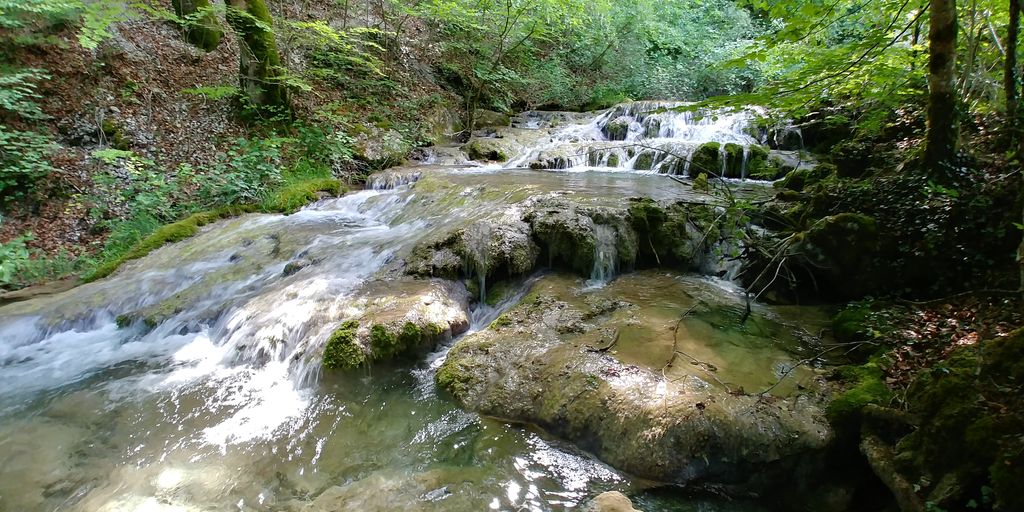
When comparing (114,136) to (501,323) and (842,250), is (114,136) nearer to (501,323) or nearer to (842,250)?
(501,323)

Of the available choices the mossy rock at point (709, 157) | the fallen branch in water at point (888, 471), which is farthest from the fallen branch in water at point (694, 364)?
the mossy rock at point (709, 157)

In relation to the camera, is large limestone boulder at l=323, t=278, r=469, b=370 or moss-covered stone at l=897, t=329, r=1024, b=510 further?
large limestone boulder at l=323, t=278, r=469, b=370

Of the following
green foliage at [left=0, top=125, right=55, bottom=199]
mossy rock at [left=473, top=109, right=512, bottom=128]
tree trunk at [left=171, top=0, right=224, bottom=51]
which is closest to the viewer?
green foliage at [left=0, top=125, right=55, bottom=199]

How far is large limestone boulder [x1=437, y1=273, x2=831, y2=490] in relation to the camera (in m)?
3.04

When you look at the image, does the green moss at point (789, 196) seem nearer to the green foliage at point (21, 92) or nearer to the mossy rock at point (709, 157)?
the mossy rock at point (709, 157)

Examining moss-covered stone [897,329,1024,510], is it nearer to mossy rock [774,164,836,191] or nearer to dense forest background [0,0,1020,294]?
dense forest background [0,0,1020,294]

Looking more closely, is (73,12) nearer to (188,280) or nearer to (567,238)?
(188,280)

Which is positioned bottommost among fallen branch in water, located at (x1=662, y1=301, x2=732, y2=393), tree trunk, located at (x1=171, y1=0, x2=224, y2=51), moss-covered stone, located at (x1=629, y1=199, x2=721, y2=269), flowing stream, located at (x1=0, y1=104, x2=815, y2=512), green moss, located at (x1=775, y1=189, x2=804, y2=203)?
flowing stream, located at (x1=0, y1=104, x2=815, y2=512)

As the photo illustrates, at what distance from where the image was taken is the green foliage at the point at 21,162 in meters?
8.06

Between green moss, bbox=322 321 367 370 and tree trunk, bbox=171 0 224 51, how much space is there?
31.1 feet

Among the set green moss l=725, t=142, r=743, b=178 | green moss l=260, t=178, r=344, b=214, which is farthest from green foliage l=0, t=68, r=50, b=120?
green moss l=725, t=142, r=743, b=178

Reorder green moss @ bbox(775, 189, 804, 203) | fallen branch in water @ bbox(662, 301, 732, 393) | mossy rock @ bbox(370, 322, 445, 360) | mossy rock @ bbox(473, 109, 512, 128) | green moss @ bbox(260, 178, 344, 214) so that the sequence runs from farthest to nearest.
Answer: mossy rock @ bbox(473, 109, 512, 128)
green moss @ bbox(260, 178, 344, 214)
green moss @ bbox(775, 189, 804, 203)
mossy rock @ bbox(370, 322, 445, 360)
fallen branch in water @ bbox(662, 301, 732, 393)

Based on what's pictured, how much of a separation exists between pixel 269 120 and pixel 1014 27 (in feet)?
38.0

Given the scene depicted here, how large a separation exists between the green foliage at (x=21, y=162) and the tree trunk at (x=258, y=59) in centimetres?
366
